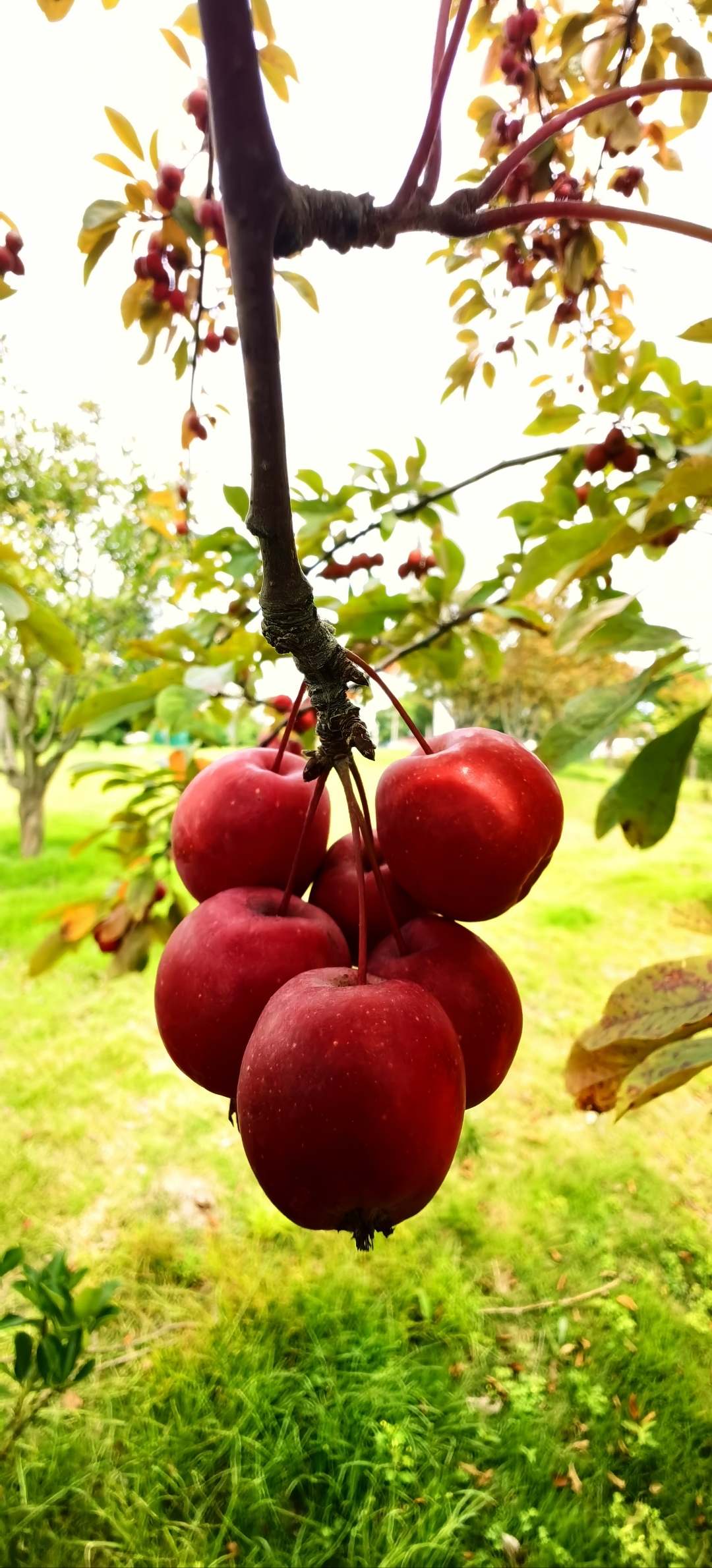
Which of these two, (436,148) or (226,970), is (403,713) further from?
(436,148)

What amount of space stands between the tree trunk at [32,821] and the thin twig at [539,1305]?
4790 millimetres

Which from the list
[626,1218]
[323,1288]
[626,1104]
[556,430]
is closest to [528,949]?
[626,1218]

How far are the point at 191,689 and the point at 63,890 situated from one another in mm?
4377

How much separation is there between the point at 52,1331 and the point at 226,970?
1745mm

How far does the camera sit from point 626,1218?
8.00 feet

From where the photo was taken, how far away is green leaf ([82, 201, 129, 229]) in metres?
0.97

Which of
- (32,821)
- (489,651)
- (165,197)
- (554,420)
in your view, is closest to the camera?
(165,197)

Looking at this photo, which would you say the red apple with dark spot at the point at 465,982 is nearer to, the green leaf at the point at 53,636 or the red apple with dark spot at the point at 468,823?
the red apple with dark spot at the point at 468,823

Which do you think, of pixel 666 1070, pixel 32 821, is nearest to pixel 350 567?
pixel 666 1070

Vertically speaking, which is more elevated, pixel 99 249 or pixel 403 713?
pixel 99 249

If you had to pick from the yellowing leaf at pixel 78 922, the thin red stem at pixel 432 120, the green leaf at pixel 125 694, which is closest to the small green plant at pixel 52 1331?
the yellowing leaf at pixel 78 922

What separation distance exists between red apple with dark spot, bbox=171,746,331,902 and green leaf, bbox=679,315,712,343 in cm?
60

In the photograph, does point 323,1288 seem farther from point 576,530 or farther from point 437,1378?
point 576,530

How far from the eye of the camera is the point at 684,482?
692mm
